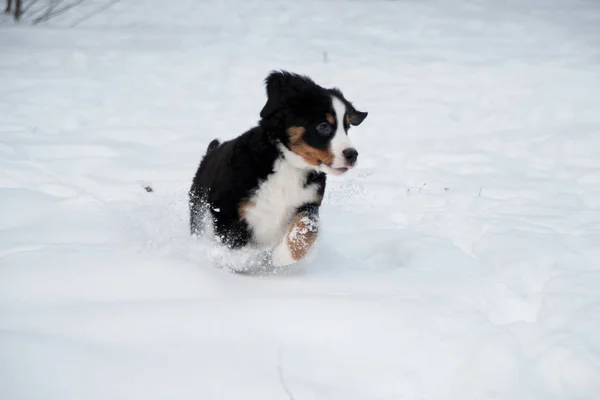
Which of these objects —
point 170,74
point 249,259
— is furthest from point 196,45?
point 249,259

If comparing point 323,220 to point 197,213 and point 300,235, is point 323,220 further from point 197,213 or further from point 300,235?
point 300,235

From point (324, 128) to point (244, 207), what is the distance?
0.55 m

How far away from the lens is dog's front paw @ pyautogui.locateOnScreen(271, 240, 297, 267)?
3143 mm

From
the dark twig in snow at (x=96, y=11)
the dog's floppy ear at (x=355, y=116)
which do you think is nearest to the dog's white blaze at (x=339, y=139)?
the dog's floppy ear at (x=355, y=116)

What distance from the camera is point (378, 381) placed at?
6.89 feet

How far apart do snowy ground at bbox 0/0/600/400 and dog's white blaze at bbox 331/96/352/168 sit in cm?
57

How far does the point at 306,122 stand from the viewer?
317cm

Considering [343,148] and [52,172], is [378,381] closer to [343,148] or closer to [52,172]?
[343,148]

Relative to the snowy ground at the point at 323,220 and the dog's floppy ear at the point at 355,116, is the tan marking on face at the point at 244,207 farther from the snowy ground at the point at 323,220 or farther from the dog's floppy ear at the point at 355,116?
the dog's floppy ear at the point at 355,116

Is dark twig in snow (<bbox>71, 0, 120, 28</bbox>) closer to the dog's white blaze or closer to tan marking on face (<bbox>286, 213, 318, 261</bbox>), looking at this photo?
the dog's white blaze

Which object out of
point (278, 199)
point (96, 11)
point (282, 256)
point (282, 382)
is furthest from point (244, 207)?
point (96, 11)

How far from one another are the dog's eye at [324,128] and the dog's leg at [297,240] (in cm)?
38

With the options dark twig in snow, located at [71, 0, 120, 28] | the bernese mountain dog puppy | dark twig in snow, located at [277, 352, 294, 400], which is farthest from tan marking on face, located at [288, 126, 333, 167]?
dark twig in snow, located at [71, 0, 120, 28]

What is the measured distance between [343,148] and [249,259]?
29.5 inches
